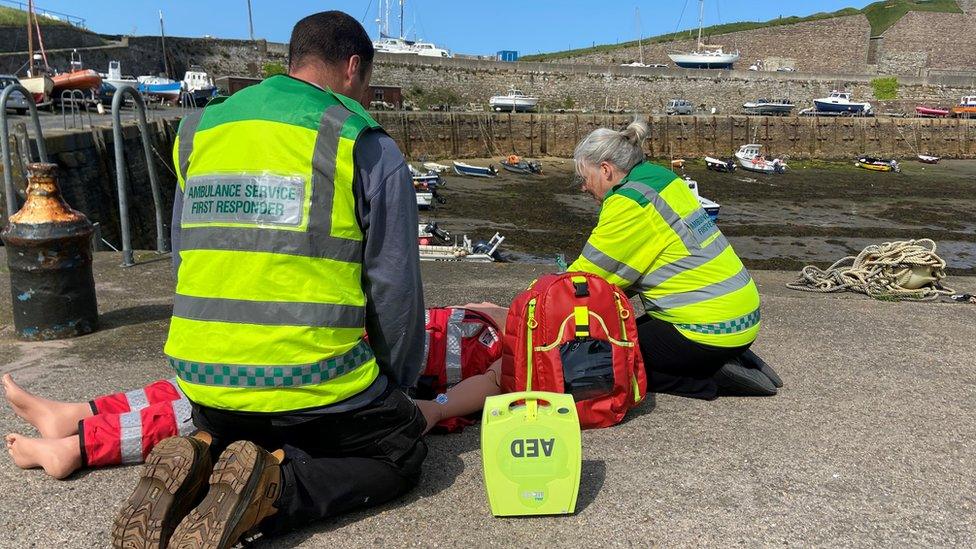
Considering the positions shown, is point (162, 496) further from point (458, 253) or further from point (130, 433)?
point (458, 253)

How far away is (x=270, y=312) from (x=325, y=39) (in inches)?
39.6

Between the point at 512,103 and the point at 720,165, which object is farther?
the point at 512,103

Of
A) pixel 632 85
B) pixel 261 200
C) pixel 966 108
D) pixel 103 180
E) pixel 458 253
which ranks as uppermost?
pixel 632 85

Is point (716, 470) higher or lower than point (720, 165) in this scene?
lower

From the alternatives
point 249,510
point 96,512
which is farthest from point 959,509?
point 96,512

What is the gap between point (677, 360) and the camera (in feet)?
12.4

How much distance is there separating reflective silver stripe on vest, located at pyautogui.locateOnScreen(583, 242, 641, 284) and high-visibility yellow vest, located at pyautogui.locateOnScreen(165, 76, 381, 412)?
157 cm

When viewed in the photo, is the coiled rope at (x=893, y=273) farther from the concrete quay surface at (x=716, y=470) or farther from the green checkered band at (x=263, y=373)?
the green checkered band at (x=263, y=373)

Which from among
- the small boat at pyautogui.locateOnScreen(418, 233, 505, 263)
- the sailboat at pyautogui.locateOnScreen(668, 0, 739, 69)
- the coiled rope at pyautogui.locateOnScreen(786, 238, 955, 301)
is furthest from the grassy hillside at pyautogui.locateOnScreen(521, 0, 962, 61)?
the coiled rope at pyautogui.locateOnScreen(786, 238, 955, 301)

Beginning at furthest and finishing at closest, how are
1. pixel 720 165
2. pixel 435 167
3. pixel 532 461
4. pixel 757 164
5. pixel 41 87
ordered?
pixel 720 165 < pixel 757 164 < pixel 435 167 < pixel 41 87 < pixel 532 461

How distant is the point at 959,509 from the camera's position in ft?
9.12

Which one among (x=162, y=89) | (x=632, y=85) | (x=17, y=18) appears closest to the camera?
(x=162, y=89)

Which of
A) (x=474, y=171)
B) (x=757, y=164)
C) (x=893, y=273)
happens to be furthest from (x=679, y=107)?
(x=893, y=273)

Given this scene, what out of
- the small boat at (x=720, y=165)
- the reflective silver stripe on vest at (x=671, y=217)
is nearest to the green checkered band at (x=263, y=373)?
the reflective silver stripe on vest at (x=671, y=217)
